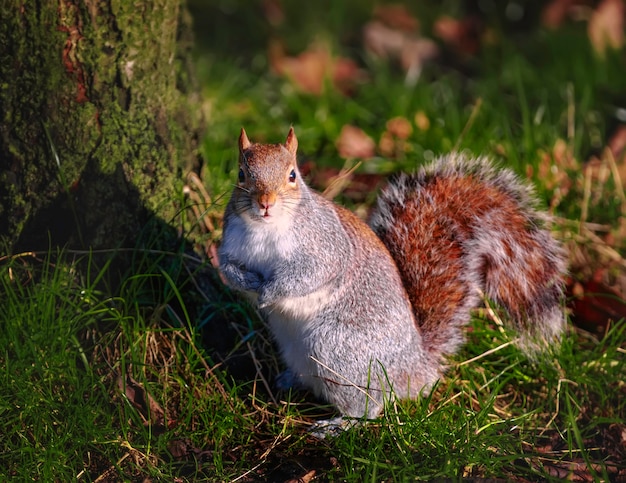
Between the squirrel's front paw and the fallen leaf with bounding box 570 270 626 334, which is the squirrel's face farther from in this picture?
the fallen leaf with bounding box 570 270 626 334

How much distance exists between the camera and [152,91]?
2.55 meters

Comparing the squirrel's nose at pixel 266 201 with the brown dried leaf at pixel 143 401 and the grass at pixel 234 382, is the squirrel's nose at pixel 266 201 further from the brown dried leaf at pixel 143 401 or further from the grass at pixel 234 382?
the brown dried leaf at pixel 143 401

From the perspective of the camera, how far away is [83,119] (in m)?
2.44

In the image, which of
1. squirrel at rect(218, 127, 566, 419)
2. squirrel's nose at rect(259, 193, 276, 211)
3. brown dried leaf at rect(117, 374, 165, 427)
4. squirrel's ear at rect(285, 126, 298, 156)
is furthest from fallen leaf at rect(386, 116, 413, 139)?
brown dried leaf at rect(117, 374, 165, 427)

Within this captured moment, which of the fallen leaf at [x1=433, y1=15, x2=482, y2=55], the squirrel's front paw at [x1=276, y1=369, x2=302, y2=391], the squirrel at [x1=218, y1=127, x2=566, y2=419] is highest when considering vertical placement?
the fallen leaf at [x1=433, y1=15, x2=482, y2=55]

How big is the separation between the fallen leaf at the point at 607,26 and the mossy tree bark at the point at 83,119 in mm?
2612

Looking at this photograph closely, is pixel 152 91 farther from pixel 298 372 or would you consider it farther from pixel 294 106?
pixel 294 106

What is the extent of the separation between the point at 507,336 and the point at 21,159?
1.62 meters

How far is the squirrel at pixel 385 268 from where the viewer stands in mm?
2236

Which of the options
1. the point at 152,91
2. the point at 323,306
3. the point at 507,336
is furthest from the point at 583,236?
the point at 152,91

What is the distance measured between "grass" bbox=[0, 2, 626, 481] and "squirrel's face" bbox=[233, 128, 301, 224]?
1.23 feet

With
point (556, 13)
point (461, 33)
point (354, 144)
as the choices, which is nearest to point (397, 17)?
point (461, 33)

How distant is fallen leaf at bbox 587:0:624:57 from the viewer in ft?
14.1

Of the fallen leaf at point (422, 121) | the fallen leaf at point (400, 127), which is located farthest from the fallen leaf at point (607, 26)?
the fallen leaf at point (400, 127)
